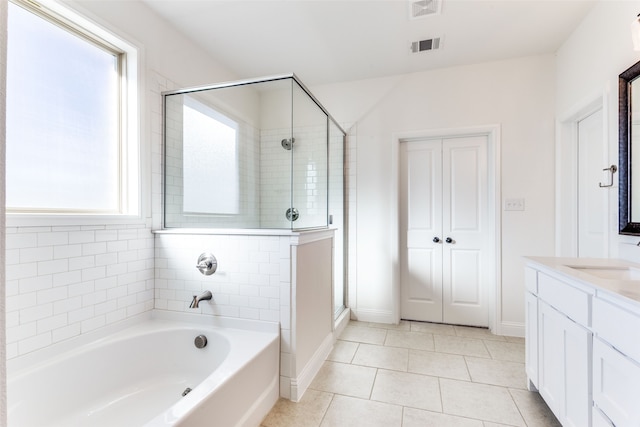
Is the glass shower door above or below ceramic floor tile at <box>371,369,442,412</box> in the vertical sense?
above

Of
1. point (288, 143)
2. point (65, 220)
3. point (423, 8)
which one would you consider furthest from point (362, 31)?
point (65, 220)

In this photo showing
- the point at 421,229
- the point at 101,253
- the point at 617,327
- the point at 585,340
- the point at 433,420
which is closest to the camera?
the point at 617,327

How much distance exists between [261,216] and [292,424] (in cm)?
131

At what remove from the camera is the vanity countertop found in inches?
42.4

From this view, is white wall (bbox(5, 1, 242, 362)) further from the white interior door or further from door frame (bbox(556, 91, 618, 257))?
door frame (bbox(556, 91, 618, 257))

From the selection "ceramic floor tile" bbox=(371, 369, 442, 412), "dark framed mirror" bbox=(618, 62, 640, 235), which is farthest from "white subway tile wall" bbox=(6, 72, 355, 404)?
"dark framed mirror" bbox=(618, 62, 640, 235)

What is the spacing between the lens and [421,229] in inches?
125

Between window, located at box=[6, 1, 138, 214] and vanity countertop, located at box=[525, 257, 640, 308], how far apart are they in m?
2.48

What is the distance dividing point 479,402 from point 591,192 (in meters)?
1.77

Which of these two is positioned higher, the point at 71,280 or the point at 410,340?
the point at 71,280

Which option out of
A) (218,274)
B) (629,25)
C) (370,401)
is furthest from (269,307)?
(629,25)

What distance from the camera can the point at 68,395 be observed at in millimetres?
1495

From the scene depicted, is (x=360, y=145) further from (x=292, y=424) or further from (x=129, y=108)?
(x=292, y=424)

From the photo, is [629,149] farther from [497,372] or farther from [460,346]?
[460,346]
